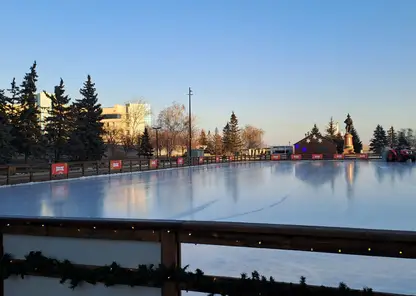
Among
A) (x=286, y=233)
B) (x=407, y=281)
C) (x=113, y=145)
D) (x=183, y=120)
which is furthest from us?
(x=183, y=120)

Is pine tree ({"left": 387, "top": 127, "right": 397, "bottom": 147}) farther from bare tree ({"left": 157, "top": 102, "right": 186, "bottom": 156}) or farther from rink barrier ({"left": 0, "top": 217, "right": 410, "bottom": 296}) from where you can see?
rink barrier ({"left": 0, "top": 217, "right": 410, "bottom": 296})

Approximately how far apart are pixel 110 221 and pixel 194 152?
1813 inches

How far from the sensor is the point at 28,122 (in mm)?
32094

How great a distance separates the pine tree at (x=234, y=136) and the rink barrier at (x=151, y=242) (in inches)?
3025

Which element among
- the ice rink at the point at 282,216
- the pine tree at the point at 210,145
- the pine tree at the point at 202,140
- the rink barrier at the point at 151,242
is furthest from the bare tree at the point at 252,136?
the rink barrier at the point at 151,242

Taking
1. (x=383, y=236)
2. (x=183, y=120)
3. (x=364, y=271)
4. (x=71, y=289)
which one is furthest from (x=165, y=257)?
(x=183, y=120)

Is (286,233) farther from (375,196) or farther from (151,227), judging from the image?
(375,196)

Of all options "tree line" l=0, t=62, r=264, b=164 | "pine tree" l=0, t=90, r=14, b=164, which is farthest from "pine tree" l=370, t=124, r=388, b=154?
"pine tree" l=0, t=90, r=14, b=164

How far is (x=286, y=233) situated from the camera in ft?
6.71

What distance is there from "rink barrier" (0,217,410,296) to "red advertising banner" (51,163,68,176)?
1960 centimetres

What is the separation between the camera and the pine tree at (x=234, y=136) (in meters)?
79.5

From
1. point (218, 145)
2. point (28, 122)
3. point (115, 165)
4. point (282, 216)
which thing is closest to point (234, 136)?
point (218, 145)

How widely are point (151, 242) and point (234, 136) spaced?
77758 millimetres

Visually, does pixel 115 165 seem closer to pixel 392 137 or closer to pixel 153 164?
pixel 153 164
